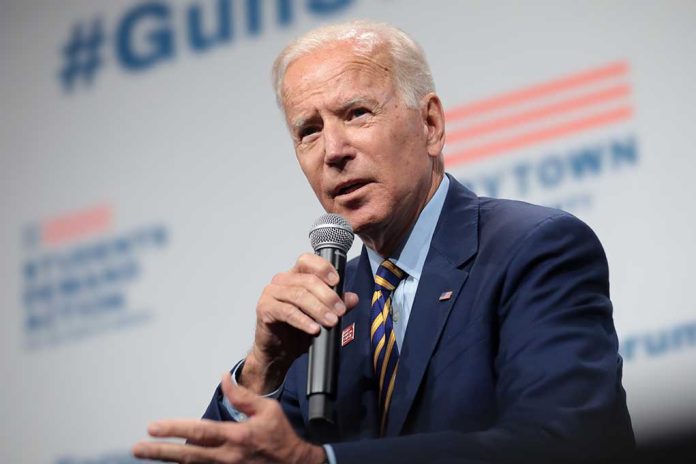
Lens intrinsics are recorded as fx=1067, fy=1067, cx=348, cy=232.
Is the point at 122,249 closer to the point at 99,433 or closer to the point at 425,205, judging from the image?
the point at 99,433

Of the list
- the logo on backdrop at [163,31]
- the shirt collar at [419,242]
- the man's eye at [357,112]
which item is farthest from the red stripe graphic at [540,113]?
the man's eye at [357,112]

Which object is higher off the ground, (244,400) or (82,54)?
(82,54)

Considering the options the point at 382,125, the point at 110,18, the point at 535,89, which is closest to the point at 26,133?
the point at 110,18

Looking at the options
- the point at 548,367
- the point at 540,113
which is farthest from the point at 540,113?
the point at 548,367

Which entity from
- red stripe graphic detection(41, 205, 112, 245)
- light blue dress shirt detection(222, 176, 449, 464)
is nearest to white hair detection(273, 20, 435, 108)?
light blue dress shirt detection(222, 176, 449, 464)

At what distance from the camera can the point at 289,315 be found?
6.68 feet

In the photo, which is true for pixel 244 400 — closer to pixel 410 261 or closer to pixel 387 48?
pixel 410 261

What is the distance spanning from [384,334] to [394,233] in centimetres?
29

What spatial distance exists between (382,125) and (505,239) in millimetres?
443

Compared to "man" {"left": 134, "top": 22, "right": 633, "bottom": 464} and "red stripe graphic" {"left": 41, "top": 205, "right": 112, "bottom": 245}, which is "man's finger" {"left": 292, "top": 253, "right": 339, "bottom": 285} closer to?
"man" {"left": 134, "top": 22, "right": 633, "bottom": 464}

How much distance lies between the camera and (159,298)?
14.4ft

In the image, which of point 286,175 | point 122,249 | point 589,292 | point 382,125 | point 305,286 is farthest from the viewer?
point 122,249

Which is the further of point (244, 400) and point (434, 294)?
point (434, 294)

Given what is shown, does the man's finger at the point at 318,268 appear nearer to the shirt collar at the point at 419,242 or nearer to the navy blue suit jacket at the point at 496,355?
the navy blue suit jacket at the point at 496,355
